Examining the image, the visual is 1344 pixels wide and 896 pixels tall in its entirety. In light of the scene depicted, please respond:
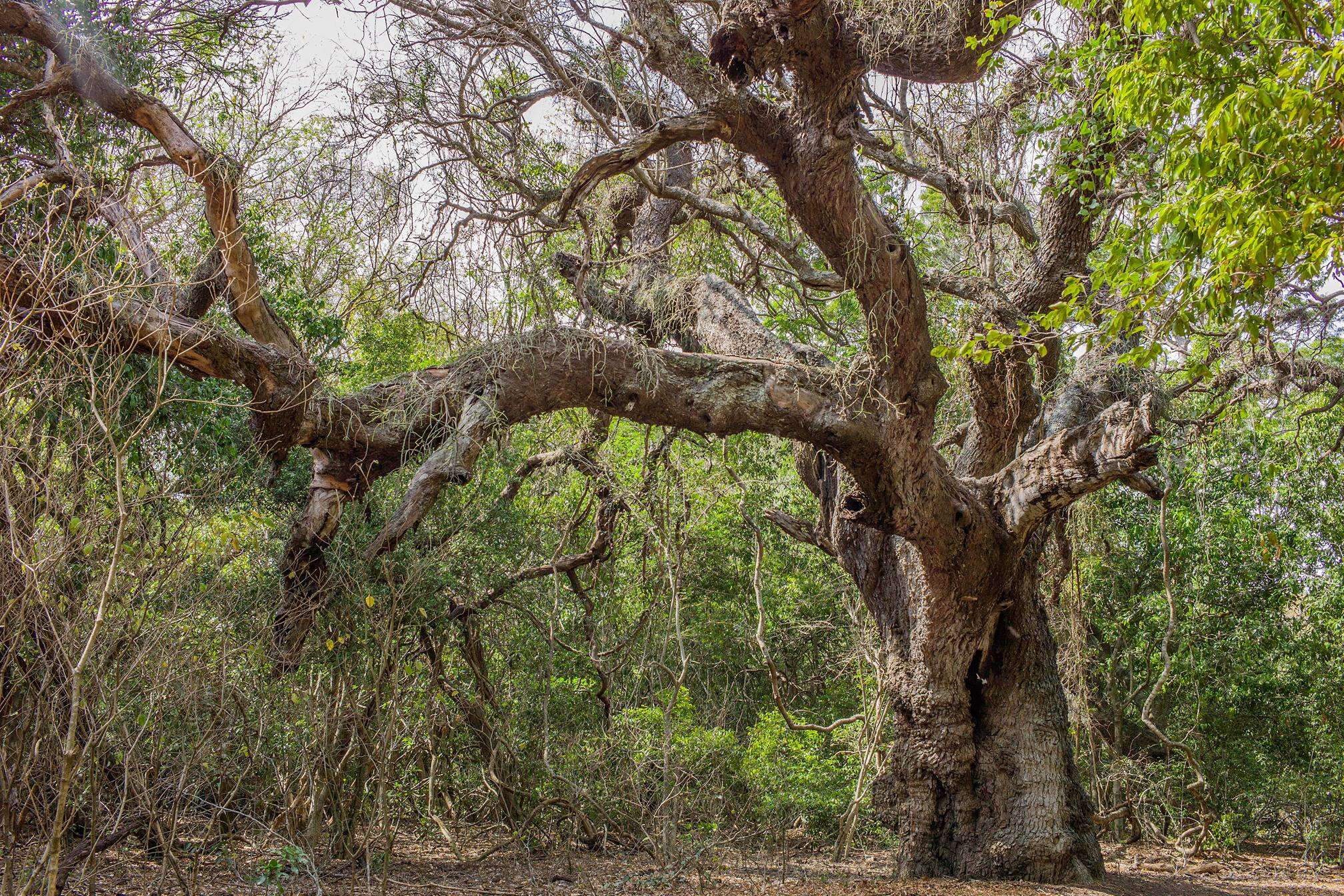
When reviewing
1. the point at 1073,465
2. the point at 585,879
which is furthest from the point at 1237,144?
the point at 585,879

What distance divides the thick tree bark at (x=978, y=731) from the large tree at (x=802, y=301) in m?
0.02

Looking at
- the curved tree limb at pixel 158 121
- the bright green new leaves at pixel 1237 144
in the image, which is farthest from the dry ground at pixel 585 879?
the bright green new leaves at pixel 1237 144

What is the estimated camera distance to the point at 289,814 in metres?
4.84

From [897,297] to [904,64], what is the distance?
1752 mm

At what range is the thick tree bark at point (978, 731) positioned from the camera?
19.4 feet

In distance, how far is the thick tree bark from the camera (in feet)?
19.4

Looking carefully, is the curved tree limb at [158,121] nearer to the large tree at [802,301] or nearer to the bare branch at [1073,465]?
the large tree at [802,301]

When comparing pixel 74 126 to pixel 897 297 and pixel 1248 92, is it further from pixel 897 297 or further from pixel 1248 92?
pixel 1248 92

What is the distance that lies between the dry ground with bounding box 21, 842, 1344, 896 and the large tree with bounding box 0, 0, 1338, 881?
0.69 meters

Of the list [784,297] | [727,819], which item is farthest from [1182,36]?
[727,819]

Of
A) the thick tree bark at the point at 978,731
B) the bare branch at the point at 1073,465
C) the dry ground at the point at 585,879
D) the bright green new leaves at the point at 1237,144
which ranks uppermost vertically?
the bright green new leaves at the point at 1237,144

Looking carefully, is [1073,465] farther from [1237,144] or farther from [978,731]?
[1237,144]

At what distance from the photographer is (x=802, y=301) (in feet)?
24.0

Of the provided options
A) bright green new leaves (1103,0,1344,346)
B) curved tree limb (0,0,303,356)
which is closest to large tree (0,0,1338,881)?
curved tree limb (0,0,303,356)
